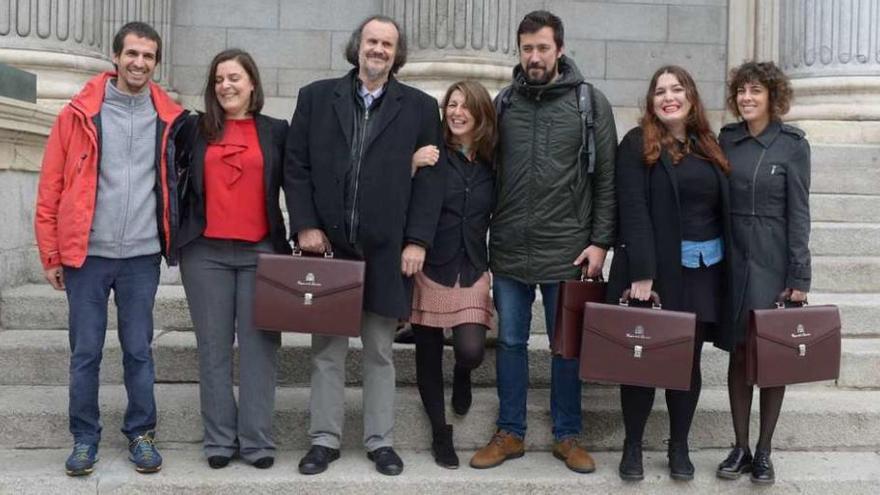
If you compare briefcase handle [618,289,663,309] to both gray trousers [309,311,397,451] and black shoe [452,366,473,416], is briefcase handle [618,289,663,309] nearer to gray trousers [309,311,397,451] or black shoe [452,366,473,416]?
black shoe [452,366,473,416]

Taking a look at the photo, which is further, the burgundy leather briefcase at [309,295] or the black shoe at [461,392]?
the black shoe at [461,392]

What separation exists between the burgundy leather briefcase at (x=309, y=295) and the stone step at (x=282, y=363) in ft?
3.24

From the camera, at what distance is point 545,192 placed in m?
4.41

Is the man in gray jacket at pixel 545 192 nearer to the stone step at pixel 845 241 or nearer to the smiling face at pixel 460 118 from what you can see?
the smiling face at pixel 460 118

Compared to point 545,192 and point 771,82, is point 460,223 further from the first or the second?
point 771,82

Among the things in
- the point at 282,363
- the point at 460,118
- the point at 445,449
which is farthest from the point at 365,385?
the point at 460,118

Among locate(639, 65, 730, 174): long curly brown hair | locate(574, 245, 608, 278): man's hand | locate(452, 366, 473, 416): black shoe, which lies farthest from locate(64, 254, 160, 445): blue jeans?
locate(639, 65, 730, 174): long curly brown hair

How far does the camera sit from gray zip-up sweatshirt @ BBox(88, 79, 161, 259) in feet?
13.6

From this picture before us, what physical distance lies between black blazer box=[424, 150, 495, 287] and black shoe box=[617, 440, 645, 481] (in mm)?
1067

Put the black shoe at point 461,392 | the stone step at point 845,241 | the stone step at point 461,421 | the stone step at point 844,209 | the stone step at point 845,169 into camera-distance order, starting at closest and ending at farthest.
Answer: the stone step at point 461,421 → the black shoe at point 461,392 → the stone step at point 845,241 → the stone step at point 844,209 → the stone step at point 845,169

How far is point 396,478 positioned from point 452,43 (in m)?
4.19

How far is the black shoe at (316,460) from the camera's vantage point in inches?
171

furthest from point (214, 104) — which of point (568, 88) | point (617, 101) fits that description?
point (617, 101)

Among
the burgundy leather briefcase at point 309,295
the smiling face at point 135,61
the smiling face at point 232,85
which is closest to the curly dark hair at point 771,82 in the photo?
the burgundy leather briefcase at point 309,295
